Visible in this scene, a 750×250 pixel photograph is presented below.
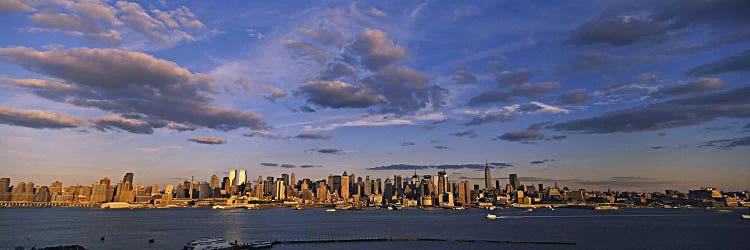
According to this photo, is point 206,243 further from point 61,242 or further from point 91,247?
point 61,242

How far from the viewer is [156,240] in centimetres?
11575

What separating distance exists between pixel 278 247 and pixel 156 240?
37513 mm

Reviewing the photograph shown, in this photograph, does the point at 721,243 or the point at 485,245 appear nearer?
the point at 485,245

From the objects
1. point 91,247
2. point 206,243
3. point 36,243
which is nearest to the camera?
point 206,243

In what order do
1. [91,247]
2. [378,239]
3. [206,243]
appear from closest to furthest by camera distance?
[206,243], [91,247], [378,239]

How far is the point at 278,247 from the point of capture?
101 meters

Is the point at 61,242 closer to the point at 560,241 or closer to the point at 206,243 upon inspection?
the point at 206,243

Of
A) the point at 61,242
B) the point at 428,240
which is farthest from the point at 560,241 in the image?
the point at 61,242

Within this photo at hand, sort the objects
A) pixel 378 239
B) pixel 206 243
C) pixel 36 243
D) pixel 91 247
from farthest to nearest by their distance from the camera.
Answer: pixel 378 239
pixel 36 243
pixel 91 247
pixel 206 243

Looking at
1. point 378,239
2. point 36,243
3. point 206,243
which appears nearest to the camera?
point 206,243

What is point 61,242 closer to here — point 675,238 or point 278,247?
point 278,247

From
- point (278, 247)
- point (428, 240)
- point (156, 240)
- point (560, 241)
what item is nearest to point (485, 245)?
point (428, 240)

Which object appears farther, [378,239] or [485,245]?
[378,239]

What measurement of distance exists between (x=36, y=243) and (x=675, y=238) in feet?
545
